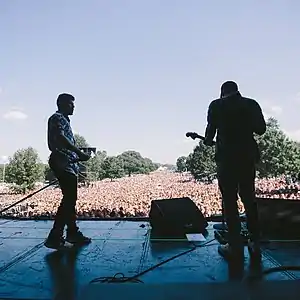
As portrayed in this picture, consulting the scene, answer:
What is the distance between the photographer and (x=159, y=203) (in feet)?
10.9

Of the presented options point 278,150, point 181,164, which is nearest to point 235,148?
point 181,164

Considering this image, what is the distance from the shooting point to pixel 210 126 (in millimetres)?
2324

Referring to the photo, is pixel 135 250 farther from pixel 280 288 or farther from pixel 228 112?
pixel 280 288

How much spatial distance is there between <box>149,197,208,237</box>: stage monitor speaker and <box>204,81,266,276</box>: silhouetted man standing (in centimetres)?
90

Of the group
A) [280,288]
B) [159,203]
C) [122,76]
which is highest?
[122,76]

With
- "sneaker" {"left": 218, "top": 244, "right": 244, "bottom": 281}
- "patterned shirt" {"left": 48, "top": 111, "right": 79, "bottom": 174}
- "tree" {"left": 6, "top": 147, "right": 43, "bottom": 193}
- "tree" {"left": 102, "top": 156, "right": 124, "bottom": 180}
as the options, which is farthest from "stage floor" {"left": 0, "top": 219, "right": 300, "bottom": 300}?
"tree" {"left": 6, "top": 147, "right": 43, "bottom": 193}

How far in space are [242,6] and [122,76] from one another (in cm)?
804

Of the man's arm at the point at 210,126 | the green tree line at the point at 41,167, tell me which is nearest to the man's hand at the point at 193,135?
the man's arm at the point at 210,126

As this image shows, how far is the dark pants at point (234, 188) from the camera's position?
2.29m

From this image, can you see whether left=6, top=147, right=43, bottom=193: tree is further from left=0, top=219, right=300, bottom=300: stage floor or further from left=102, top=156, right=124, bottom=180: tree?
left=0, top=219, right=300, bottom=300: stage floor

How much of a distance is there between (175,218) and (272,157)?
41.9 feet

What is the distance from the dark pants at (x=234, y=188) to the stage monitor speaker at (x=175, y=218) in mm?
941

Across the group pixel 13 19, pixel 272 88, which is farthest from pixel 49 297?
pixel 272 88

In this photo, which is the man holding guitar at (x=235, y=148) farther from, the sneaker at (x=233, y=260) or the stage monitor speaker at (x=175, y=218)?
the stage monitor speaker at (x=175, y=218)
